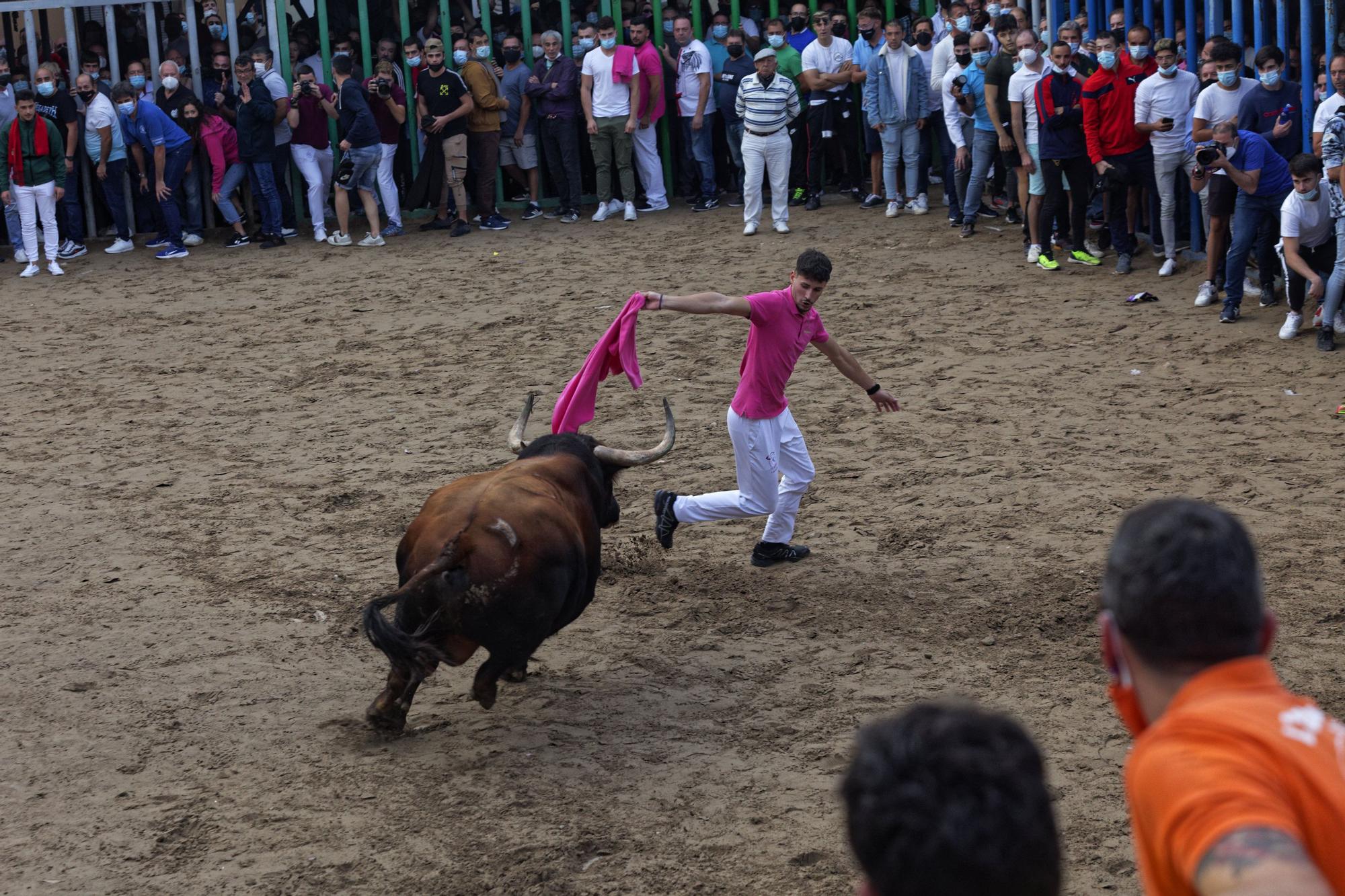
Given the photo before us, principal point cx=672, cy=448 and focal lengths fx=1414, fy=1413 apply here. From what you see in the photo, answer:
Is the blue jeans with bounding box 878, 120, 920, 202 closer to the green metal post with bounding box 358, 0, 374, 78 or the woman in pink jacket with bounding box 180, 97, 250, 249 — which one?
the green metal post with bounding box 358, 0, 374, 78

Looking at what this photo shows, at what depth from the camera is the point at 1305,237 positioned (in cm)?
1095

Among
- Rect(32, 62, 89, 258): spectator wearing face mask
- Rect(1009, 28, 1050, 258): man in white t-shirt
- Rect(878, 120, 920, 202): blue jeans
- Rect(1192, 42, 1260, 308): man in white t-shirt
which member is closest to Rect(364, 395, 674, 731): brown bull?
Rect(1192, 42, 1260, 308): man in white t-shirt

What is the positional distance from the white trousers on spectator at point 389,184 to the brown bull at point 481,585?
10673mm

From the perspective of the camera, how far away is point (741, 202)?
56.4 feet

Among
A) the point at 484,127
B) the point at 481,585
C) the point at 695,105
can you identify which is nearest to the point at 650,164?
the point at 695,105

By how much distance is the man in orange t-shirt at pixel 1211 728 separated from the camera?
1820 millimetres

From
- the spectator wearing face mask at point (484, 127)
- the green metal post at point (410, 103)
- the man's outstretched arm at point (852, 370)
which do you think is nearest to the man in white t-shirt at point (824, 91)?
the spectator wearing face mask at point (484, 127)

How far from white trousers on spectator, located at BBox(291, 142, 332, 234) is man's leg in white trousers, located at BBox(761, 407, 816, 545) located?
9.93 m

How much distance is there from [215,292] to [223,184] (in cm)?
205

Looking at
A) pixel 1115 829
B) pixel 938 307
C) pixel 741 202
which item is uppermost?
pixel 741 202

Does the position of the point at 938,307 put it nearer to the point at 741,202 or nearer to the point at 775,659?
the point at 741,202

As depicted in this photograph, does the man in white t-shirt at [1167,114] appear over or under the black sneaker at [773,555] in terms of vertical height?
over

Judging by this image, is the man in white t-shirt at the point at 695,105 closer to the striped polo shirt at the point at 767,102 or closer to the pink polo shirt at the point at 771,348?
the striped polo shirt at the point at 767,102

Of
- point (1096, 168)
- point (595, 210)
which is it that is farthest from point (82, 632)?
point (595, 210)
